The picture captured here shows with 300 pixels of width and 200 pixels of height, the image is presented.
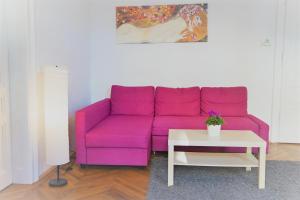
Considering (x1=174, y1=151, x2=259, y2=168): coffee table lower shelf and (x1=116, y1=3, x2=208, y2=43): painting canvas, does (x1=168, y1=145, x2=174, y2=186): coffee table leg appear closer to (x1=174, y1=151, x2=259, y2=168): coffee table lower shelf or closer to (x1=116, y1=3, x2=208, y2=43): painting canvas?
(x1=174, y1=151, x2=259, y2=168): coffee table lower shelf

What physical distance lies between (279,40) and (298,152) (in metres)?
1.58

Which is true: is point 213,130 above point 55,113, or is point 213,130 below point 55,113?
below

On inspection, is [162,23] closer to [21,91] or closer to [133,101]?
[133,101]

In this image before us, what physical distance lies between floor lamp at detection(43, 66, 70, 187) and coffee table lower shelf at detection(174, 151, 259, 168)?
1.09m

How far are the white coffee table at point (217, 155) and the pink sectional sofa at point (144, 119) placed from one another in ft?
1.32

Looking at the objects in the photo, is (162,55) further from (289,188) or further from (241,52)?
(289,188)

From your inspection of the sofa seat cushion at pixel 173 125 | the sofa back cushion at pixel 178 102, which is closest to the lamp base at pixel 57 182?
Result: the sofa seat cushion at pixel 173 125

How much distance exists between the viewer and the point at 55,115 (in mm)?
2447

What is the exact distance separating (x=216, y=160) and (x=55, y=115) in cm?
157

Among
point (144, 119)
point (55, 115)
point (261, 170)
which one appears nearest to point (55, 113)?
point (55, 115)

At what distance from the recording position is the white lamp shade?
2.41 m

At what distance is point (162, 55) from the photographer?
4070 mm

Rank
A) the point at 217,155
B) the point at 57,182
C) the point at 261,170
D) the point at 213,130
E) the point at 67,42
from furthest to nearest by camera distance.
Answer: the point at 67,42
the point at 217,155
the point at 213,130
the point at 57,182
the point at 261,170

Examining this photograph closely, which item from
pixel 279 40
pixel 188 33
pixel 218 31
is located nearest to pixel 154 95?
pixel 188 33
